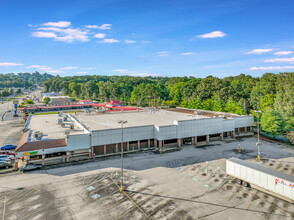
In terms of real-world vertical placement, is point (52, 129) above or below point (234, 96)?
below

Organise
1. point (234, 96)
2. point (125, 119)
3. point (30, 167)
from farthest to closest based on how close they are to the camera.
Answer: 1. point (234, 96)
2. point (125, 119)
3. point (30, 167)

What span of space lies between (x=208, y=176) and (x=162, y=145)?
17247 millimetres

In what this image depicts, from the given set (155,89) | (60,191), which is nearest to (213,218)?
(60,191)

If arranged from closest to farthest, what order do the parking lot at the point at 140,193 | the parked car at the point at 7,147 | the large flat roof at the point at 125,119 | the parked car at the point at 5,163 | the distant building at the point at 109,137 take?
the parking lot at the point at 140,193, the parked car at the point at 5,163, the distant building at the point at 109,137, the parked car at the point at 7,147, the large flat roof at the point at 125,119

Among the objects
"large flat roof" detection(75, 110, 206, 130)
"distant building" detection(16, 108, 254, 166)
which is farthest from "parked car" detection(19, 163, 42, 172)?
"large flat roof" detection(75, 110, 206, 130)

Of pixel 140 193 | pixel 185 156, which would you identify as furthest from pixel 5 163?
pixel 185 156

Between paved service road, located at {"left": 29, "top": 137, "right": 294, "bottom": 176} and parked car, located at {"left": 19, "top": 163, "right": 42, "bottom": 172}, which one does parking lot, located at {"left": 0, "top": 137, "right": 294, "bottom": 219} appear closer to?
paved service road, located at {"left": 29, "top": 137, "right": 294, "bottom": 176}

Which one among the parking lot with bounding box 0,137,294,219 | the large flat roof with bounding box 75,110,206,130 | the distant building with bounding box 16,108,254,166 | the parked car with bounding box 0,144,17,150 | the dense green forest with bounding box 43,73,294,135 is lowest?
the parking lot with bounding box 0,137,294,219

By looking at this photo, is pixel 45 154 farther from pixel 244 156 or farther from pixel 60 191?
pixel 244 156

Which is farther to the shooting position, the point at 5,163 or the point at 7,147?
the point at 7,147

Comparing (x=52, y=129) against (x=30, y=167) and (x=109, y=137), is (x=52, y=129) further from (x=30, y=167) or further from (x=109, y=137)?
(x=109, y=137)

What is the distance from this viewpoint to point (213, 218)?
2361 cm

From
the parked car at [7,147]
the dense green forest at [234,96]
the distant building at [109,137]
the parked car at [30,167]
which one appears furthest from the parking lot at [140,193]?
the dense green forest at [234,96]

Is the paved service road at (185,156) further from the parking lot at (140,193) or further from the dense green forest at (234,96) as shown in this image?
the dense green forest at (234,96)
